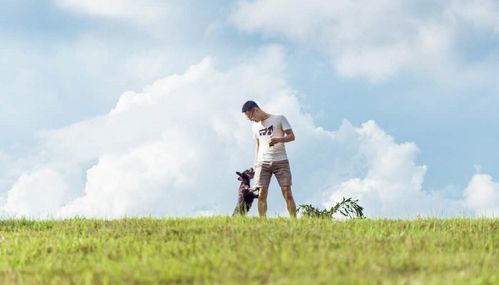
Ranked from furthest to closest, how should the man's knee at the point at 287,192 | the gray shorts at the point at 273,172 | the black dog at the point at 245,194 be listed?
the black dog at the point at 245,194 < the man's knee at the point at 287,192 < the gray shorts at the point at 273,172

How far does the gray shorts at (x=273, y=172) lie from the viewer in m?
15.9

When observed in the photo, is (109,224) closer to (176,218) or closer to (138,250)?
(176,218)

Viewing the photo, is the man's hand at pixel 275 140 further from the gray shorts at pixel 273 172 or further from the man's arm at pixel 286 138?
the gray shorts at pixel 273 172

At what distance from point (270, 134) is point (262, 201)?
1.36 m

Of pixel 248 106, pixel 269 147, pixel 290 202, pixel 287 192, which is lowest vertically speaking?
pixel 290 202

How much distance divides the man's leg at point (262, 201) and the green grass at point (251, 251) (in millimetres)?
1103

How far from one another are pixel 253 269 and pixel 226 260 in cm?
78

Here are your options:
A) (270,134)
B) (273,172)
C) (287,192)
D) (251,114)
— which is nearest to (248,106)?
(251,114)

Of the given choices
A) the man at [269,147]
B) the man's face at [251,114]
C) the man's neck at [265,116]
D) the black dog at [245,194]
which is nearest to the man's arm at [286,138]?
the man at [269,147]

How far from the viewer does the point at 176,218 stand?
15.8 m

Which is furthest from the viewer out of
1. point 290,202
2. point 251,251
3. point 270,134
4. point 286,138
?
point 290,202

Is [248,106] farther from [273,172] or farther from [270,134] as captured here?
[273,172]

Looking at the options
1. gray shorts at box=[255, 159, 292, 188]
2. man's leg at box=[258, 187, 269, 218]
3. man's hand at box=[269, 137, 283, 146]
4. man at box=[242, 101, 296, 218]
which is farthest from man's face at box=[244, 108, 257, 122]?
man's leg at box=[258, 187, 269, 218]

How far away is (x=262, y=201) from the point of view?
1620 centimetres
